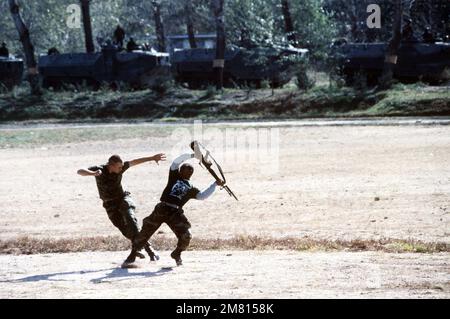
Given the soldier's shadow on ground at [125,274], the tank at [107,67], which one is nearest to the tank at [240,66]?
the tank at [107,67]

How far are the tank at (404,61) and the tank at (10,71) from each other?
50.0 feet

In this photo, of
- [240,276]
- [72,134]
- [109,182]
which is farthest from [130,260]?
[72,134]

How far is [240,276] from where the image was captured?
10312 mm

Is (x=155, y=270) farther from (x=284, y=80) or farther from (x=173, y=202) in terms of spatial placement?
(x=284, y=80)

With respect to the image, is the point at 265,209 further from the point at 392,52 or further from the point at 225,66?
the point at 225,66

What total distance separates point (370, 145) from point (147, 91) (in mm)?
16132

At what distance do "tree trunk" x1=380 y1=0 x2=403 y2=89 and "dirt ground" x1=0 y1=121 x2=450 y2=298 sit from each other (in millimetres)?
6152

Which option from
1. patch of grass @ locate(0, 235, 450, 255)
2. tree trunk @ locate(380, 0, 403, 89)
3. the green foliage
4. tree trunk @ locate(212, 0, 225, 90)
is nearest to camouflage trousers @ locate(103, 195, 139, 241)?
patch of grass @ locate(0, 235, 450, 255)

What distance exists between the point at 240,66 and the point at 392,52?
7126 mm

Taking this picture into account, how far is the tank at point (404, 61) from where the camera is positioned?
117 ft

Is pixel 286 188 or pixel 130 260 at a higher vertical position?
pixel 130 260

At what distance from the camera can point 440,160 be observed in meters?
21.9

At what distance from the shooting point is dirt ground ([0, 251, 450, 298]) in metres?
9.41

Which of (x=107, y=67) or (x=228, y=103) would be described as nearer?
(x=228, y=103)
